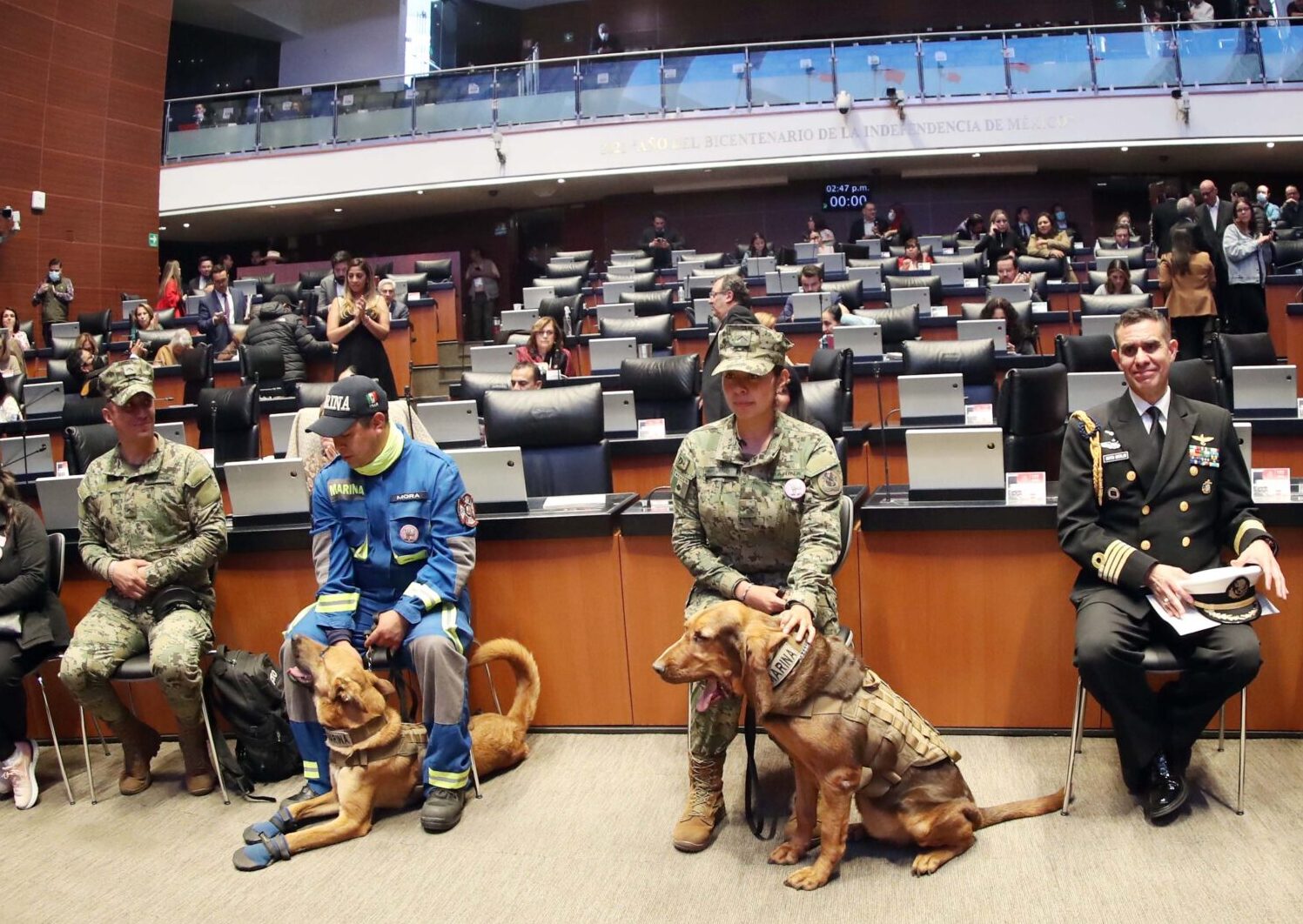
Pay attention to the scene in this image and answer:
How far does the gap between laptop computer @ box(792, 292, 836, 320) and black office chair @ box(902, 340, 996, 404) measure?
2.44m

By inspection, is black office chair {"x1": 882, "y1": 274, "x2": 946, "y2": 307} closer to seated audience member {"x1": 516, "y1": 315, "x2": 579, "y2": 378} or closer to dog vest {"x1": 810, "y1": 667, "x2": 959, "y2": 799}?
seated audience member {"x1": 516, "y1": 315, "x2": 579, "y2": 378}

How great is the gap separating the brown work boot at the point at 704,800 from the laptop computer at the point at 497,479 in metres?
1.21

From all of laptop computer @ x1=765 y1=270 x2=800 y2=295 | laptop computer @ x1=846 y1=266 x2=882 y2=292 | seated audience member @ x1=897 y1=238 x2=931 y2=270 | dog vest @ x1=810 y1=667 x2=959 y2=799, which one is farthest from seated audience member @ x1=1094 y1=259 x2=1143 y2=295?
dog vest @ x1=810 y1=667 x2=959 y2=799

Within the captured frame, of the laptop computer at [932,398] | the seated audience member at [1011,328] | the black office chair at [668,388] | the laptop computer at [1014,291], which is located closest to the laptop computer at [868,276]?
the laptop computer at [1014,291]

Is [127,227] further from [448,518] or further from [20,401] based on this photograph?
[448,518]

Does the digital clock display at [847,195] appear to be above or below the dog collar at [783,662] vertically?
above

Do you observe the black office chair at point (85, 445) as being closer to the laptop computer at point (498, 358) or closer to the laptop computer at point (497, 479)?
the laptop computer at point (497, 479)

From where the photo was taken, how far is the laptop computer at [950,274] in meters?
9.63

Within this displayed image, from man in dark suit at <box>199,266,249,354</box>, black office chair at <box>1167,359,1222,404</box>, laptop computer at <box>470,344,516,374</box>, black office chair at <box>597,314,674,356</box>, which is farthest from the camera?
man in dark suit at <box>199,266,249,354</box>

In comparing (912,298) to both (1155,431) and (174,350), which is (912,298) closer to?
(1155,431)

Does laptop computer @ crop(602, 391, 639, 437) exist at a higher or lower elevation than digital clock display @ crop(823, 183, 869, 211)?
lower

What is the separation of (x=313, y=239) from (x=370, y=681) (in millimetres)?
16762

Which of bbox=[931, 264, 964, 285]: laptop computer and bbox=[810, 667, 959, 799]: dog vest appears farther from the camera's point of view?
bbox=[931, 264, 964, 285]: laptop computer

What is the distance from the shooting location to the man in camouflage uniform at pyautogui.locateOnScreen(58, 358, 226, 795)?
3359 millimetres
